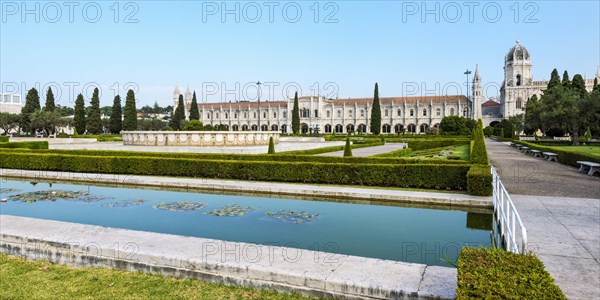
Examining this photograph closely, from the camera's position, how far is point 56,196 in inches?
393

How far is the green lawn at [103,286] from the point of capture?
12.6 feet

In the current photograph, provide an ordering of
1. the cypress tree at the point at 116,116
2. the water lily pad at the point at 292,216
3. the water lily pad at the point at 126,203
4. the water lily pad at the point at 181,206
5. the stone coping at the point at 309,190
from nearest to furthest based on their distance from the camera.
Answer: the water lily pad at the point at 292,216 < the water lily pad at the point at 181,206 < the water lily pad at the point at 126,203 < the stone coping at the point at 309,190 < the cypress tree at the point at 116,116

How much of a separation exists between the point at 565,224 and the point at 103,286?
7.00 m

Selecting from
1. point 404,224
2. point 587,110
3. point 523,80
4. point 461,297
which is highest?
point 523,80

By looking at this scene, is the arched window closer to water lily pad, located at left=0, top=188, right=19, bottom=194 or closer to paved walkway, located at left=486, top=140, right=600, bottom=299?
paved walkway, located at left=486, top=140, right=600, bottom=299

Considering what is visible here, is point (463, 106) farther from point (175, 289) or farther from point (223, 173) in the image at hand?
point (175, 289)

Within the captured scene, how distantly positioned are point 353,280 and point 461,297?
1373mm

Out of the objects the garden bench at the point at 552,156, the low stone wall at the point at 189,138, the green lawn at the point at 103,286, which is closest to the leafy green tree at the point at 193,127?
the low stone wall at the point at 189,138

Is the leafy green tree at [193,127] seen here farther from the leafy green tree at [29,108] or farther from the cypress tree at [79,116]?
the leafy green tree at [29,108]

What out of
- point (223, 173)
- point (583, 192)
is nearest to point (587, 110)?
point (583, 192)

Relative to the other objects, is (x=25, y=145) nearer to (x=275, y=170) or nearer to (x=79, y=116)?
A: (x=275, y=170)

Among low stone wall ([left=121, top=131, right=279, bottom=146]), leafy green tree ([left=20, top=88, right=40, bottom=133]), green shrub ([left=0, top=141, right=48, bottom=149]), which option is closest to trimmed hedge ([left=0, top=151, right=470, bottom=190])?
green shrub ([left=0, top=141, right=48, bottom=149])

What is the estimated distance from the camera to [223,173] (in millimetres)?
13039

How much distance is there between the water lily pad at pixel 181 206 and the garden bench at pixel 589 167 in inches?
516
